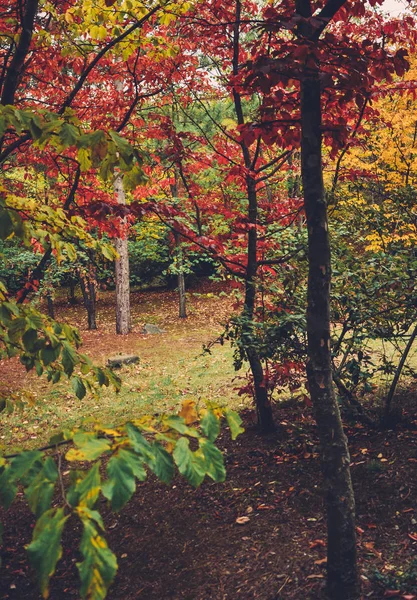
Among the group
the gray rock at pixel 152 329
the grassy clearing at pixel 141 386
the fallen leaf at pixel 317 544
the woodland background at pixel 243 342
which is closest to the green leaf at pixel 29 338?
the woodland background at pixel 243 342

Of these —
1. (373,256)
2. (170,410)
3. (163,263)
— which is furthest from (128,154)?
(163,263)

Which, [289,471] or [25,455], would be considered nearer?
[25,455]

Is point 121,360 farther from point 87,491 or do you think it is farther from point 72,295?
point 72,295

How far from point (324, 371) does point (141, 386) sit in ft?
24.3

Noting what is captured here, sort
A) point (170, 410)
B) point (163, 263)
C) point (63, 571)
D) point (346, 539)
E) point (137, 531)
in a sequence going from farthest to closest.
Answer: point (163, 263), point (170, 410), point (137, 531), point (63, 571), point (346, 539)

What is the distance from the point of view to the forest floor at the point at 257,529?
3.29 meters

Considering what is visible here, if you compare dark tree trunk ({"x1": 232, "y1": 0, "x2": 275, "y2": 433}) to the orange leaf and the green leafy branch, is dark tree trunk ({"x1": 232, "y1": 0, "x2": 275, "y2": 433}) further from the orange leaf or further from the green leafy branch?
the green leafy branch

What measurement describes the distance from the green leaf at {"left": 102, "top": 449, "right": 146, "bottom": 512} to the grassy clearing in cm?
271

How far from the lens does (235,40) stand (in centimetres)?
513

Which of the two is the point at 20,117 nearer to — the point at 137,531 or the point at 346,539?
the point at 346,539

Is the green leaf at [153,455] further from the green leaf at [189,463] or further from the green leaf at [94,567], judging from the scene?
the green leaf at [94,567]

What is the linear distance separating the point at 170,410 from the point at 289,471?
3.56m

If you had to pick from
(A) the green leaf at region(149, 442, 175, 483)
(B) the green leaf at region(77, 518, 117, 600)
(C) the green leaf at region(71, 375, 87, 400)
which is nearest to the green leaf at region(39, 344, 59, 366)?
(C) the green leaf at region(71, 375, 87, 400)

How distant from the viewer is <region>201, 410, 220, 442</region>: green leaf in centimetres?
148
